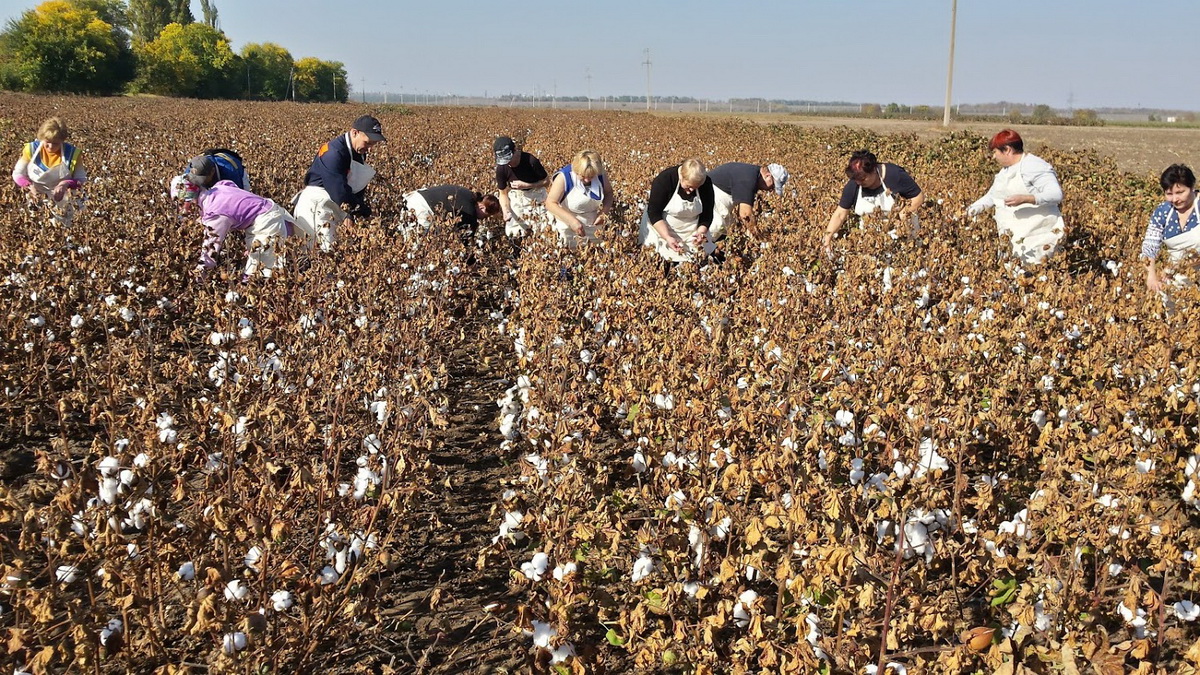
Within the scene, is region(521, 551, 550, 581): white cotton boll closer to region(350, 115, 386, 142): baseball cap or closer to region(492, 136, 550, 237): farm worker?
region(350, 115, 386, 142): baseball cap

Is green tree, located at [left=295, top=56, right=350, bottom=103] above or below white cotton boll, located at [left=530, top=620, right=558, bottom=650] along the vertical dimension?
above

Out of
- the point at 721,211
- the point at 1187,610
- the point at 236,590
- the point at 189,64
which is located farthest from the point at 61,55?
the point at 1187,610

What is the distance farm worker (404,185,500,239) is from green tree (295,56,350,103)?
64858 millimetres

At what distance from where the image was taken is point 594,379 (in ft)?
12.3

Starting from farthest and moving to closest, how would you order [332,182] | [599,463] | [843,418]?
[332,182] → [599,463] → [843,418]

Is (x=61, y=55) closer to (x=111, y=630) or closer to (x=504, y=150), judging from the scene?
(x=504, y=150)

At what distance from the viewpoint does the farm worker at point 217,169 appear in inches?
197

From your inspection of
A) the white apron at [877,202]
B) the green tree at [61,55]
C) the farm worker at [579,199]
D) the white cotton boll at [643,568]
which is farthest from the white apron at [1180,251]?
the green tree at [61,55]

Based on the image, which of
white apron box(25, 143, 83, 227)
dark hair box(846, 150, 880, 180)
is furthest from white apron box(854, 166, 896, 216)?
white apron box(25, 143, 83, 227)

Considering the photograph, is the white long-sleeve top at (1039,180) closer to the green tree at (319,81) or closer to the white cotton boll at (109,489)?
the white cotton boll at (109,489)

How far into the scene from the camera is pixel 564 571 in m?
2.03

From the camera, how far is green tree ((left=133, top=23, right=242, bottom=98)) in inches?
1873

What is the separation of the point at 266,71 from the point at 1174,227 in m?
67.7

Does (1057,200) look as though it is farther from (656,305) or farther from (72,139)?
(72,139)
